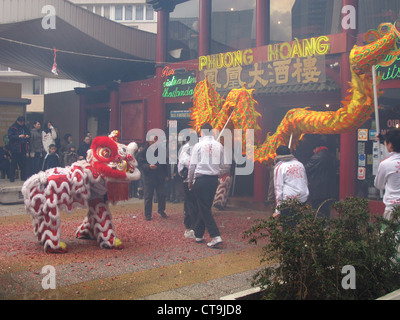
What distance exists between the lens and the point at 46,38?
573 inches

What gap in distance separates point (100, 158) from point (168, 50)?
905 cm

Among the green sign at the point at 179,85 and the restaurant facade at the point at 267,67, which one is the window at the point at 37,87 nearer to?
the restaurant facade at the point at 267,67

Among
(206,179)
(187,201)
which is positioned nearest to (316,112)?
(206,179)

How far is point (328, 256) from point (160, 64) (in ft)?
37.5

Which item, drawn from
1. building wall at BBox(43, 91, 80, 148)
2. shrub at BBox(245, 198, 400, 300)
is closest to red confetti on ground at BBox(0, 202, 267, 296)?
shrub at BBox(245, 198, 400, 300)

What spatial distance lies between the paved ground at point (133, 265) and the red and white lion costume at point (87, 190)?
284 mm

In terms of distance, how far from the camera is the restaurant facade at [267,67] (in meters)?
9.92

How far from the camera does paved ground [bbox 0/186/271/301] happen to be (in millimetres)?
5012

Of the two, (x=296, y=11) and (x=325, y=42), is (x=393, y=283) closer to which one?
(x=325, y=42)
